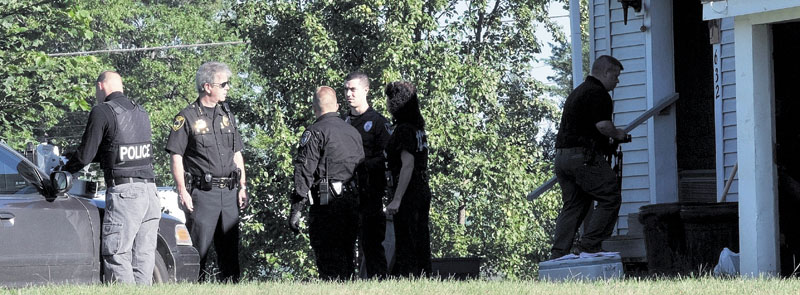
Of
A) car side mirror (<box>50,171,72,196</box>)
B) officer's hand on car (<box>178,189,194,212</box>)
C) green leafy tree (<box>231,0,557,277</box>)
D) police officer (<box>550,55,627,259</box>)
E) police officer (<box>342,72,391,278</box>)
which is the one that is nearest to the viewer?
car side mirror (<box>50,171,72,196</box>)

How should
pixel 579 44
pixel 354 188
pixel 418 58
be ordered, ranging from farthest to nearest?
pixel 418 58
pixel 579 44
pixel 354 188

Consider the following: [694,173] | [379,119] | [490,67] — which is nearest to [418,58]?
[490,67]

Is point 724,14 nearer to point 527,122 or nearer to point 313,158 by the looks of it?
point 313,158

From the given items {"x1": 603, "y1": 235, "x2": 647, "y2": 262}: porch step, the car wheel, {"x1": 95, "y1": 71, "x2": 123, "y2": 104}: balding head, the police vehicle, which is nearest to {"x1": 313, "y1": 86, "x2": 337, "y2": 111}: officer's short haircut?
{"x1": 95, "y1": 71, "x2": 123, "y2": 104}: balding head

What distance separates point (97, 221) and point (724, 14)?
448 centimetres

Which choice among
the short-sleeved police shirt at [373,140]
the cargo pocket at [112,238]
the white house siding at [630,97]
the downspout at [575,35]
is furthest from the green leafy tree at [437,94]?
the cargo pocket at [112,238]

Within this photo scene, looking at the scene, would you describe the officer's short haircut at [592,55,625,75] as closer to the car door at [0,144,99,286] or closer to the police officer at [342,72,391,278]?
the police officer at [342,72,391,278]

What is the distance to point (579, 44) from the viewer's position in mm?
15352

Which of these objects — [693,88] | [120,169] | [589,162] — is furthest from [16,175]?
[693,88]

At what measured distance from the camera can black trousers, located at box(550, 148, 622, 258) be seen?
948 cm

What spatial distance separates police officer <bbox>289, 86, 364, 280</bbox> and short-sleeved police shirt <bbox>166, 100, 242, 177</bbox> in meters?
0.51

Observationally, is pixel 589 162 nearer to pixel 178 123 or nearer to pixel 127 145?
pixel 178 123

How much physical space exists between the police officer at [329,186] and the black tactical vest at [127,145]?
116 cm

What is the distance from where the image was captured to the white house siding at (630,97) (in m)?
13.1
